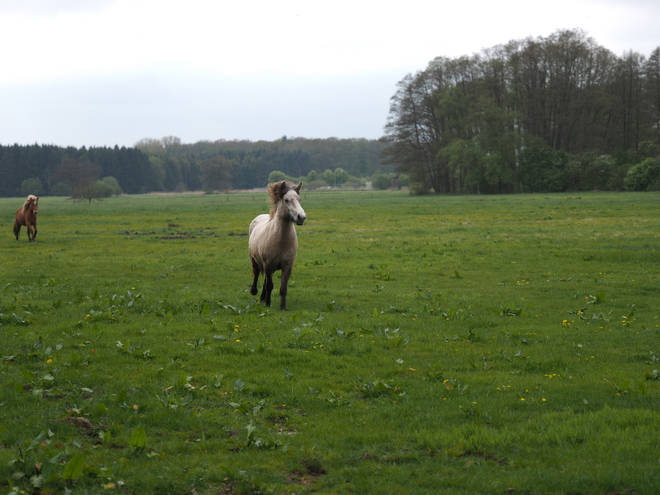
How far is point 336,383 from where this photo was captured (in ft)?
27.3

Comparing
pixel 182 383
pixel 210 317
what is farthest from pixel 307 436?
pixel 210 317

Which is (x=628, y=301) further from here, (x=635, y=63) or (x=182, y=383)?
(x=635, y=63)

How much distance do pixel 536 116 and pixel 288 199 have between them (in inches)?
3285

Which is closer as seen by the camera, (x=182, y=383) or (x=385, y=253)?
(x=182, y=383)

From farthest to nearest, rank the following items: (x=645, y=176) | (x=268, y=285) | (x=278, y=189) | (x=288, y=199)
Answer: (x=645, y=176) → (x=268, y=285) → (x=278, y=189) → (x=288, y=199)

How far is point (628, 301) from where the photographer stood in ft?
45.7

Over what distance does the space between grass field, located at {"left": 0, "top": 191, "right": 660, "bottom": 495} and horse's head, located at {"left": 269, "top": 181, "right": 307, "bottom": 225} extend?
216cm

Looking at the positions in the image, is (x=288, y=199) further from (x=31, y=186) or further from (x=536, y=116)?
(x=31, y=186)

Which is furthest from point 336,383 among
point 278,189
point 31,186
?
point 31,186

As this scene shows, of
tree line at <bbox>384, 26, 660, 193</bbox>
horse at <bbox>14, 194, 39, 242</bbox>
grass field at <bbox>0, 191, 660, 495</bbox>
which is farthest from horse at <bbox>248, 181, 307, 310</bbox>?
tree line at <bbox>384, 26, 660, 193</bbox>

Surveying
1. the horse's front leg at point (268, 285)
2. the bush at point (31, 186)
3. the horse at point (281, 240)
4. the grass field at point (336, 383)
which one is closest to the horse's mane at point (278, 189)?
the horse at point (281, 240)

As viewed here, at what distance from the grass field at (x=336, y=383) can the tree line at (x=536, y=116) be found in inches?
2737

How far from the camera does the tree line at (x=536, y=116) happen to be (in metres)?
82.9

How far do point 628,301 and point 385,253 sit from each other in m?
11.0
